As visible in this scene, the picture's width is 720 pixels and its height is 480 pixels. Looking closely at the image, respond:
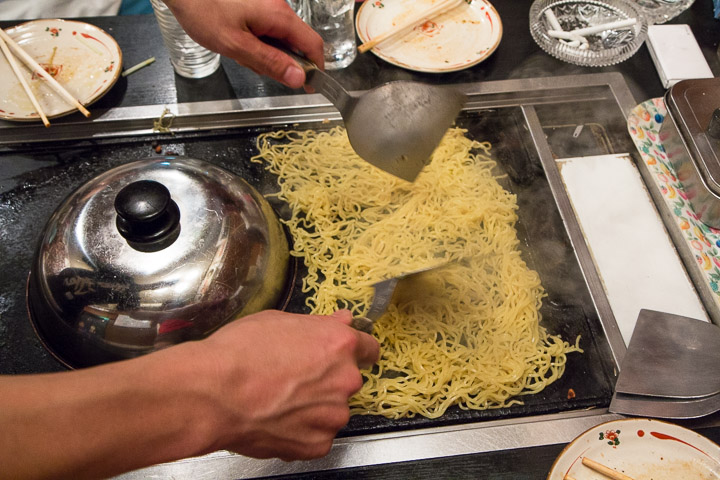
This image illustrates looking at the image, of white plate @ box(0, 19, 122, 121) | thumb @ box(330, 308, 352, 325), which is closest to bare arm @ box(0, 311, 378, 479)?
thumb @ box(330, 308, 352, 325)

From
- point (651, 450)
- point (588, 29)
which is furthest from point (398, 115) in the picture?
point (588, 29)

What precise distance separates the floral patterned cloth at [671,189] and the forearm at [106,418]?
2.33 metres

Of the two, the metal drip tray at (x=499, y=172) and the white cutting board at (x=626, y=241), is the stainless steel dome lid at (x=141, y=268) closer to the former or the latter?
the metal drip tray at (x=499, y=172)

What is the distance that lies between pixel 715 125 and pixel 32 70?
141 inches

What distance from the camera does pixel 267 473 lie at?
185 centimetres

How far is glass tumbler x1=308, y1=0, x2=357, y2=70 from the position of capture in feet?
9.53

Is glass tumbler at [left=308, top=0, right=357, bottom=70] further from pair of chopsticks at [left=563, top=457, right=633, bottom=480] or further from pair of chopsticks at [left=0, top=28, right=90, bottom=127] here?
pair of chopsticks at [left=563, top=457, right=633, bottom=480]

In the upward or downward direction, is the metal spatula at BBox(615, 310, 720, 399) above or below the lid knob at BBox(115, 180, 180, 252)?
below

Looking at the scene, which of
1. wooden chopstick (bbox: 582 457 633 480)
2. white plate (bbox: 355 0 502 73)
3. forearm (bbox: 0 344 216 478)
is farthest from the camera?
white plate (bbox: 355 0 502 73)

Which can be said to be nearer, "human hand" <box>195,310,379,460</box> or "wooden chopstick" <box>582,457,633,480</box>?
"human hand" <box>195,310,379,460</box>

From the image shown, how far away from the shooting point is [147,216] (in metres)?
1.73

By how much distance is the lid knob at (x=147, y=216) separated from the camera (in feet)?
5.63

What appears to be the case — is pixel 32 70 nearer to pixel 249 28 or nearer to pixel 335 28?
pixel 249 28

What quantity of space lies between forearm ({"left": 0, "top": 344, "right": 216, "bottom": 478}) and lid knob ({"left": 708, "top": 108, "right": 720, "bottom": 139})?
2638 mm
